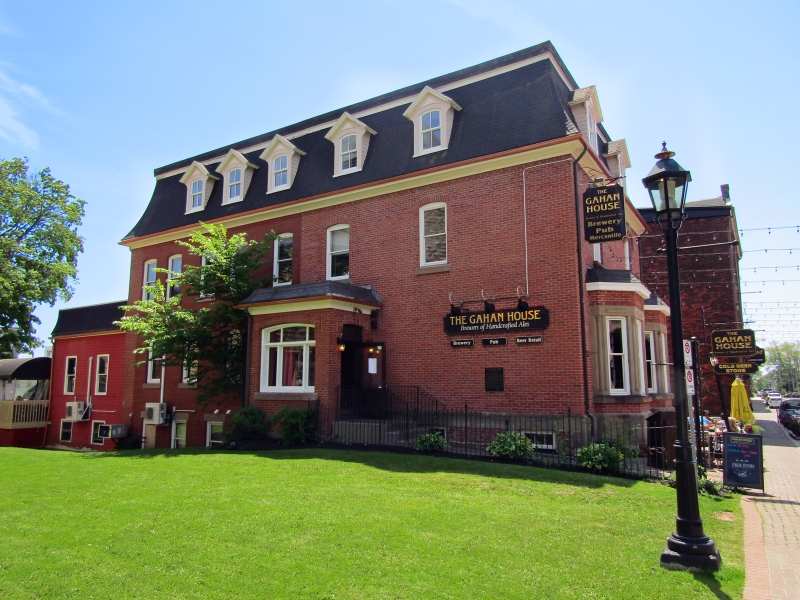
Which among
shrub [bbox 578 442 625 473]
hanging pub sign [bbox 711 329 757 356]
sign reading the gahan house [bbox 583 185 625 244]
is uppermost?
sign reading the gahan house [bbox 583 185 625 244]

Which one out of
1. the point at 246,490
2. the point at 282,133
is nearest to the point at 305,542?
the point at 246,490

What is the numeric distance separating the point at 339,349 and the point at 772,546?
1068 centimetres

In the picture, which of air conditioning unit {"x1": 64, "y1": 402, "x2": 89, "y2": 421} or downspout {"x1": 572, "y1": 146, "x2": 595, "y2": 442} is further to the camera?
air conditioning unit {"x1": 64, "y1": 402, "x2": 89, "y2": 421}

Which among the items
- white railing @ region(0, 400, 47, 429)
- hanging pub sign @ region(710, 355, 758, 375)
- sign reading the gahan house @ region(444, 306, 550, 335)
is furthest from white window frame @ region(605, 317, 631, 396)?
white railing @ region(0, 400, 47, 429)

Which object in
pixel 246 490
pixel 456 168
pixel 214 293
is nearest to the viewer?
pixel 246 490

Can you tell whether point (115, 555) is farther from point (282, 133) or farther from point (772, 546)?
point (282, 133)

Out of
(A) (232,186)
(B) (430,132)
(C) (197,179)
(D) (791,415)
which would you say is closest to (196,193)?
(C) (197,179)

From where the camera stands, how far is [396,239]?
1697cm

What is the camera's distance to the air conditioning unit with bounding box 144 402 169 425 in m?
21.2

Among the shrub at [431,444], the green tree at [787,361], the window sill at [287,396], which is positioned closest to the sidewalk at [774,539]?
the shrub at [431,444]

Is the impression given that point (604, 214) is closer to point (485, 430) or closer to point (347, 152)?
point (485, 430)

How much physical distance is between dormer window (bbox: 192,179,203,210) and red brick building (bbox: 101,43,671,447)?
342 centimetres

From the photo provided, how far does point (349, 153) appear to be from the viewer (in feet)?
61.9

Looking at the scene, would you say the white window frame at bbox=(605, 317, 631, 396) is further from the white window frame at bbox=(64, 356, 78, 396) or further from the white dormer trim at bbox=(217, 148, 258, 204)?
the white window frame at bbox=(64, 356, 78, 396)
